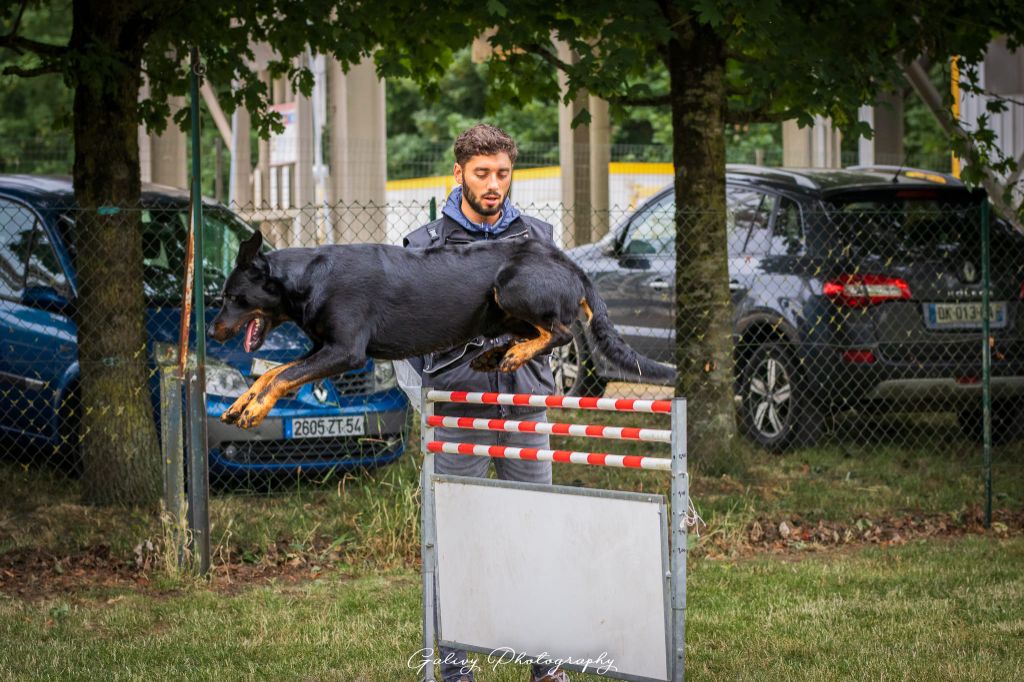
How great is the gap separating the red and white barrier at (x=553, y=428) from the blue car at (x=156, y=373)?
3154mm

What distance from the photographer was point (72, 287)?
7.73m

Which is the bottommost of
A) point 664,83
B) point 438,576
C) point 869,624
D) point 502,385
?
point 869,624

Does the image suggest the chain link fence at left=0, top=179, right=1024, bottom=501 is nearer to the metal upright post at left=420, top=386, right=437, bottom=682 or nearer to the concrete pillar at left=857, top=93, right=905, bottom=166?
the metal upright post at left=420, top=386, right=437, bottom=682

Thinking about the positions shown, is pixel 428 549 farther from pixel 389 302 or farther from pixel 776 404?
pixel 776 404

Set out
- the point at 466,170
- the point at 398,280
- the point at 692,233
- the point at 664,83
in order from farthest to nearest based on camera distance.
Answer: the point at 664,83, the point at 692,233, the point at 466,170, the point at 398,280

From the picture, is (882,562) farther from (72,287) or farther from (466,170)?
(72,287)

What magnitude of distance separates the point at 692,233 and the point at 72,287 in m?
3.74

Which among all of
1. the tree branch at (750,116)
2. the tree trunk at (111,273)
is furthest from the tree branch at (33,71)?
the tree branch at (750,116)

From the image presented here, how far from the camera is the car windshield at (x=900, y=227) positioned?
27.8 feet

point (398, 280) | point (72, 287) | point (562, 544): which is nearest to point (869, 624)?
point (562, 544)

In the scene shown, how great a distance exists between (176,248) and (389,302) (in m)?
5.22

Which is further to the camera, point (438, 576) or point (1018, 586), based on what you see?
point (1018, 586)

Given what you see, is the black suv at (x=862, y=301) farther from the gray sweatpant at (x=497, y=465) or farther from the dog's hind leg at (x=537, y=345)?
the dog's hind leg at (x=537, y=345)

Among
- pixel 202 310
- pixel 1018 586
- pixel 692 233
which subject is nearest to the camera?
pixel 1018 586
